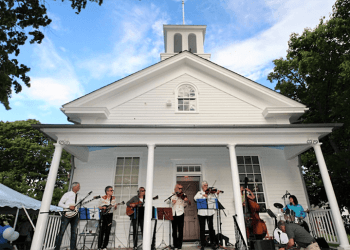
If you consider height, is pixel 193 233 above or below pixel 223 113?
below

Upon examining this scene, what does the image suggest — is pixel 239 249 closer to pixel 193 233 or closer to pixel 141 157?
pixel 193 233

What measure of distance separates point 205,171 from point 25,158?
61.0 feet

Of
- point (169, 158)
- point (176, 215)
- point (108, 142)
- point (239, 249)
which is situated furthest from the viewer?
point (169, 158)

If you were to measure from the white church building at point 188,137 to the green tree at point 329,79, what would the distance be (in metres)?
2.76

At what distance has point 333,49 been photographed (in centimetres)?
1088

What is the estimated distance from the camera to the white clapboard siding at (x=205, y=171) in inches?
315

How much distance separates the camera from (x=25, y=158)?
1980cm

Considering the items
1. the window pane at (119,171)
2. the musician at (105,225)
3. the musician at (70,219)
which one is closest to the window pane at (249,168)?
the window pane at (119,171)

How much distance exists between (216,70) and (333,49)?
21.0 ft

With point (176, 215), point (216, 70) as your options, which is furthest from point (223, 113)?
point (176, 215)

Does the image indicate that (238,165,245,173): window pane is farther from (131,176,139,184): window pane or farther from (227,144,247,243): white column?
(131,176,139,184): window pane

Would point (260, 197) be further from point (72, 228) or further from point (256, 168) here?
point (72, 228)

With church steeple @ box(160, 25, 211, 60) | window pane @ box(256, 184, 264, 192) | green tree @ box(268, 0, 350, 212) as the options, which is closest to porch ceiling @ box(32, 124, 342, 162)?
window pane @ box(256, 184, 264, 192)

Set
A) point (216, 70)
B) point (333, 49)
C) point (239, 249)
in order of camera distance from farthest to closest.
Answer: point (333, 49) → point (216, 70) → point (239, 249)
